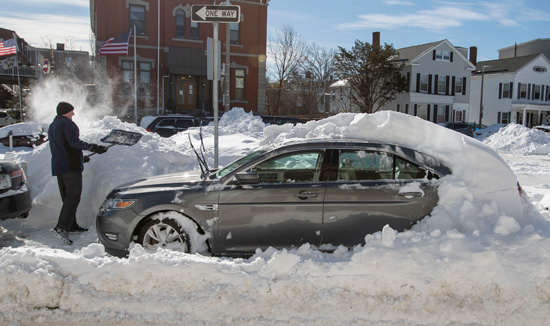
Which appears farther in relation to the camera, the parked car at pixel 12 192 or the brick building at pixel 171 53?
the brick building at pixel 171 53

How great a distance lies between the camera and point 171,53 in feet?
95.4

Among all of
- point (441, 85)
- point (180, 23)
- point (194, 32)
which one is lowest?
point (441, 85)

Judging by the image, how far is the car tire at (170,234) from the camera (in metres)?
4.84

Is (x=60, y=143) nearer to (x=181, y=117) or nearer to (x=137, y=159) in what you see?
(x=137, y=159)

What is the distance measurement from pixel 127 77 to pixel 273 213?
26274 millimetres

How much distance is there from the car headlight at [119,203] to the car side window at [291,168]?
4.59ft

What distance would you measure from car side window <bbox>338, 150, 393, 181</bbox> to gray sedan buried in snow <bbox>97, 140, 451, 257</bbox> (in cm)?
1

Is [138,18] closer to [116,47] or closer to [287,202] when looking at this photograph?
[116,47]

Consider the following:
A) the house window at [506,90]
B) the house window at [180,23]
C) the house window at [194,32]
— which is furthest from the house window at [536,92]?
the house window at [180,23]

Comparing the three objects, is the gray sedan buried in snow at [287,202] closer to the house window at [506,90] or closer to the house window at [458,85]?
the house window at [458,85]

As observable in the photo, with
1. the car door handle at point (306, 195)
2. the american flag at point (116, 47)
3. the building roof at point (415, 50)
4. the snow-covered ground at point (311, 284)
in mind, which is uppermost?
the building roof at point (415, 50)

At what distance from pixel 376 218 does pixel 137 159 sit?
4937 millimetres

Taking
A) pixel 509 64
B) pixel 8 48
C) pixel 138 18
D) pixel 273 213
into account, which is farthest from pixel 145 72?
pixel 509 64

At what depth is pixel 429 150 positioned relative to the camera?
498 cm
